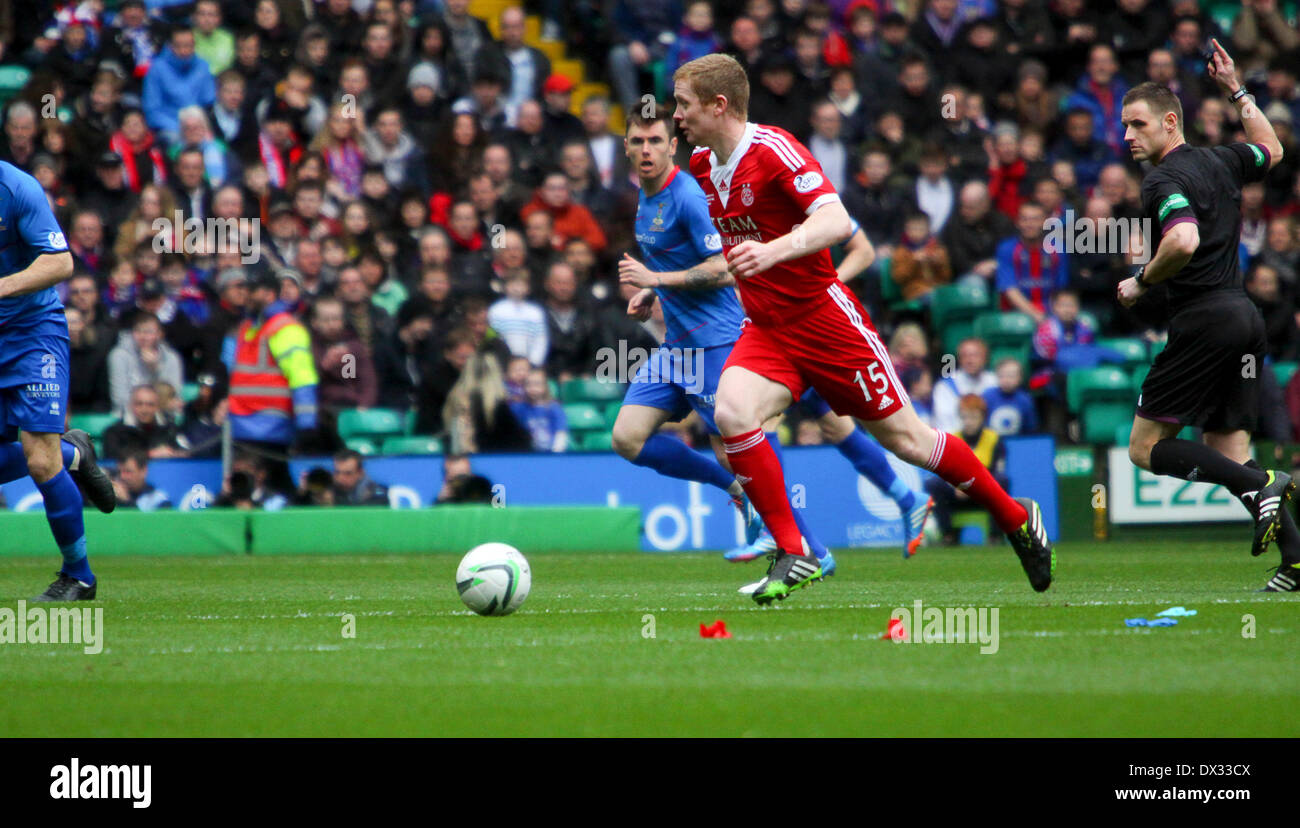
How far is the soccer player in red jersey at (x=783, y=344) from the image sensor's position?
7.23 m

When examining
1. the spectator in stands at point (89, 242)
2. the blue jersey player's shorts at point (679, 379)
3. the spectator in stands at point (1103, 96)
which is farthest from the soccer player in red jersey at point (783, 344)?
the spectator in stands at point (1103, 96)

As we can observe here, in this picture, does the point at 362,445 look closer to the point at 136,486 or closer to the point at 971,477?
the point at 136,486

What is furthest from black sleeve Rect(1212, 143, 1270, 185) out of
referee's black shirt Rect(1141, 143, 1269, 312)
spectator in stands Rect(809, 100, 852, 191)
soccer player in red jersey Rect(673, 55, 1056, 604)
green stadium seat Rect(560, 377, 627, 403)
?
spectator in stands Rect(809, 100, 852, 191)

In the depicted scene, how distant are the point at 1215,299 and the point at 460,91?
1032cm

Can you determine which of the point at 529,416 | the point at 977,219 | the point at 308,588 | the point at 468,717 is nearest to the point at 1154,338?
the point at 977,219

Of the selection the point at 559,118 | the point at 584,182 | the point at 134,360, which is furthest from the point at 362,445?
the point at 559,118

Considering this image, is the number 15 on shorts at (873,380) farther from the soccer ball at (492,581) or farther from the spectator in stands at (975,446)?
the spectator in stands at (975,446)

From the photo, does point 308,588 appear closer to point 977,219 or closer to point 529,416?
point 529,416

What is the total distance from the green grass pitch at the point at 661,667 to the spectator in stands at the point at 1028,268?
692cm

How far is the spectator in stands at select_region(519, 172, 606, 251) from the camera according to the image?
15727 millimetres

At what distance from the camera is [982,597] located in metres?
8.04

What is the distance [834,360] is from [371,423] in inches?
308

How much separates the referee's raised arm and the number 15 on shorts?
2.28 meters

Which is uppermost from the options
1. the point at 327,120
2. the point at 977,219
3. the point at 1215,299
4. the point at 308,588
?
the point at 327,120
